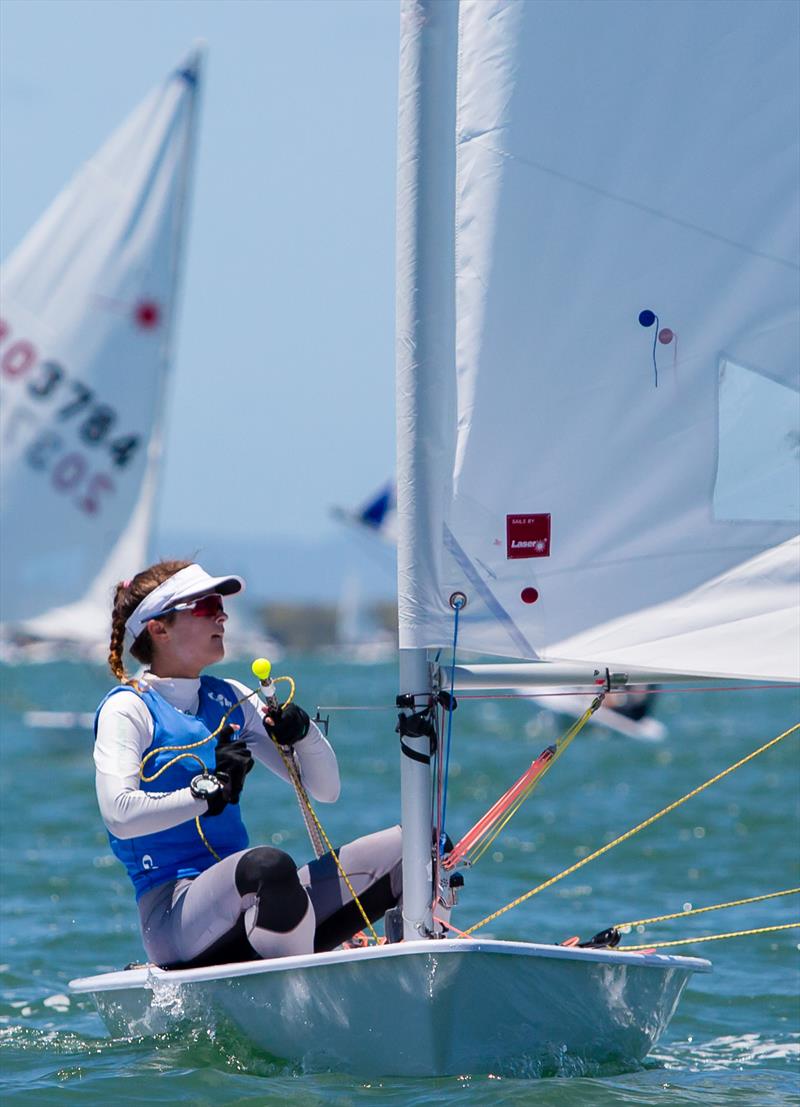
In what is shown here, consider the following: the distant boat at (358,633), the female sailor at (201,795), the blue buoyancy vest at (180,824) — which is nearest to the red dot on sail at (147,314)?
the female sailor at (201,795)

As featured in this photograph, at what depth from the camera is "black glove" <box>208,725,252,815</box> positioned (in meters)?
3.39

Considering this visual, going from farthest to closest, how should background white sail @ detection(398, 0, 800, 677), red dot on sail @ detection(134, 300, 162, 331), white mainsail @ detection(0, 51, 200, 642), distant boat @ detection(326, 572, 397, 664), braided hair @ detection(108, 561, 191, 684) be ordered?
distant boat @ detection(326, 572, 397, 664), red dot on sail @ detection(134, 300, 162, 331), white mainsail @ detection(0, 51, 200, 642), braided hair @ detection(108, 561, 191, 684), background white sail @ detection(398, 0, 800, 677)

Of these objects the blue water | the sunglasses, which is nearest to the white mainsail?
the blue water

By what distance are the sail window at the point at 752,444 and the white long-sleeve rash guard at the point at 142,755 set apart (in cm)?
100

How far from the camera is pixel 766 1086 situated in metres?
3.87

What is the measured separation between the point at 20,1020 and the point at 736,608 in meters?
2.29

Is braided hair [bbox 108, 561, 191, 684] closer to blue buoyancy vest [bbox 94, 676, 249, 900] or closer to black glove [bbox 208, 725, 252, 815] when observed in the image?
blue buoyancy vest [bbox 94, 676, 249, 900]

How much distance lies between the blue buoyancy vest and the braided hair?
0.28ft

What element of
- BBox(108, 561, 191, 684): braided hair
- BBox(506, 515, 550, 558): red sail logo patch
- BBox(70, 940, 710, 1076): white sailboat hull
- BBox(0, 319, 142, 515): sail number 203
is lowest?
BBox(70, 940, 710, 1076): white sailboat hull

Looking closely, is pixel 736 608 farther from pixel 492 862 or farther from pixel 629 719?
pixel 629 719

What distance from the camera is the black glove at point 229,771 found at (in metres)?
3.39

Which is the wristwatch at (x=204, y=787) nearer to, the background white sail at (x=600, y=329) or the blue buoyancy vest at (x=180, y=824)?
the blue buoyancy vest at (x=180, y=824)

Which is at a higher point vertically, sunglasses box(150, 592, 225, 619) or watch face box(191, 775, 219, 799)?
sunglasses box(150, 592, 225, 619)

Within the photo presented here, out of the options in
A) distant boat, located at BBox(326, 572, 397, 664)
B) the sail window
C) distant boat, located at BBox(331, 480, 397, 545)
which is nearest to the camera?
the sail window
